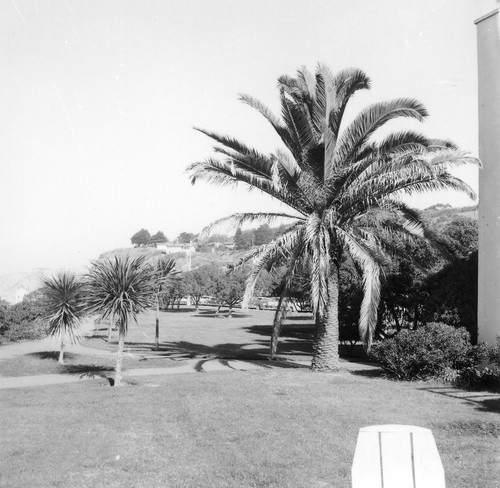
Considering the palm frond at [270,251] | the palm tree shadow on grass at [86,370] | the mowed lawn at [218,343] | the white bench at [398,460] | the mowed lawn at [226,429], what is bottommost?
the mowed lawn at [218,343]

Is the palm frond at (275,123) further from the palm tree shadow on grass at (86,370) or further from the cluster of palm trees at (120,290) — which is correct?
the palm tree shadow on grass at (86,370)

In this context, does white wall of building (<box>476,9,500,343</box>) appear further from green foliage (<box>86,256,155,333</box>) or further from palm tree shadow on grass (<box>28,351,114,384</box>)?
palm tree shadow on grass (<box>28,351,114,384</box>)

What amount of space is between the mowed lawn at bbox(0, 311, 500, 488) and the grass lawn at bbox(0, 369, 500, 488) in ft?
0.07

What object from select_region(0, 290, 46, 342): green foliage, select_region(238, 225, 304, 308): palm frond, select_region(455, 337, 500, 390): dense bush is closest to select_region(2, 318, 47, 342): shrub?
select_region(0, 290, 46, 342): green foliage

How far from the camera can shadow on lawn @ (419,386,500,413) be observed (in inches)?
339

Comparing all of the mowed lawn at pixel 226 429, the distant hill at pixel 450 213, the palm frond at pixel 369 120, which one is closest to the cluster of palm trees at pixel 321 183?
the palm frond at pixel 369 120

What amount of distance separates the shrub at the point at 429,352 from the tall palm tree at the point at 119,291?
6.49 m

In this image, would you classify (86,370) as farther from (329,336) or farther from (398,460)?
(398,460)

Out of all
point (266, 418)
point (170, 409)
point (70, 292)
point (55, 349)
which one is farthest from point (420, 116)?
point (55, 349)

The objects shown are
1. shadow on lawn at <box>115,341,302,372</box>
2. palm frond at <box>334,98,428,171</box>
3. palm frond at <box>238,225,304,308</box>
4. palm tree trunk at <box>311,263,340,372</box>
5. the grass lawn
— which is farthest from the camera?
shadow on lawn at <box>115,341,302,372</box>

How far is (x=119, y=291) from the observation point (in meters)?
11.9

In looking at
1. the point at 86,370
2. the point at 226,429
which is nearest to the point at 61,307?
the point at 86,370

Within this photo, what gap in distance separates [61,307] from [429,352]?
Answer: 11.3 m

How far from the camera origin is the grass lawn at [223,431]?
5.34m
